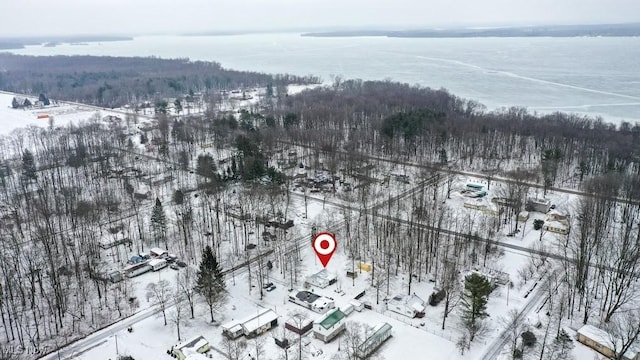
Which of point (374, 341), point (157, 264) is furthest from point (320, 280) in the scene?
point (157, 264)

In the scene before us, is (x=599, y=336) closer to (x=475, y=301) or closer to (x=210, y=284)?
(x=475, y=301)

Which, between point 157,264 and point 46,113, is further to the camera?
point 46,113

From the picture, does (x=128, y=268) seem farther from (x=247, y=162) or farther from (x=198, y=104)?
(x=198, y=104)

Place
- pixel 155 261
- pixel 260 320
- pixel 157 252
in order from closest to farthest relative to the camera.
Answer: pixel 260 320 → pixel 155 261 → pixel 157 252

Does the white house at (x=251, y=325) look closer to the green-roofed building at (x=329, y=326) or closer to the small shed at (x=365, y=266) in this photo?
the green-roofed building at (x=329, y=326)

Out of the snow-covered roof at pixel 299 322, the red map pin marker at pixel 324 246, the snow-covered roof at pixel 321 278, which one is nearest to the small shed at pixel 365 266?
the snow-covered roof at pixel 321 278

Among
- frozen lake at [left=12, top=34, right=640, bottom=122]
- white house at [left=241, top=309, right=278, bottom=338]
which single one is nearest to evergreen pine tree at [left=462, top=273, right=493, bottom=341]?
white house at [left=241, top=309, right=278, bottom=338]

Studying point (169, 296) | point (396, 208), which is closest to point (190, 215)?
point (169, 296)
